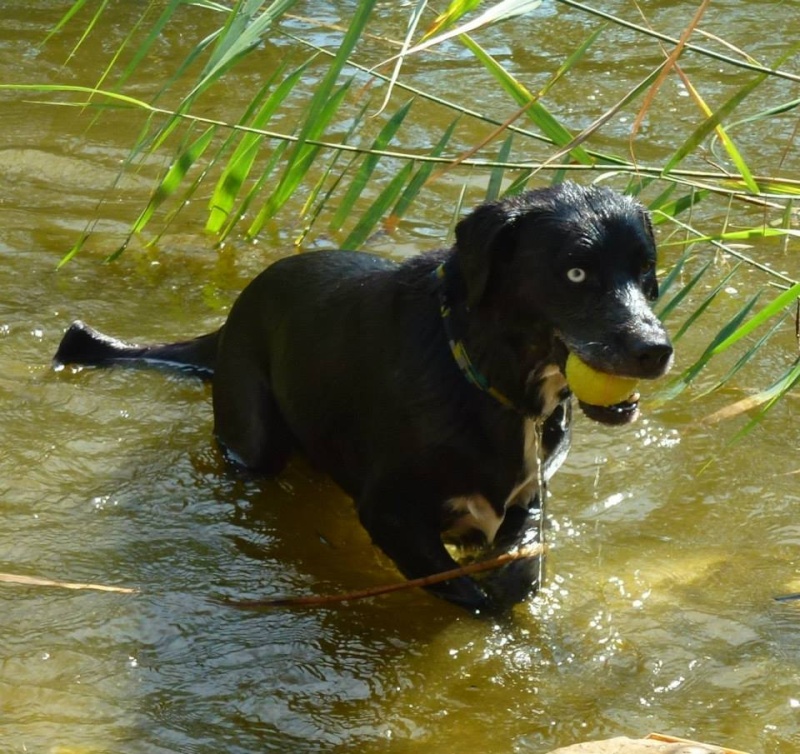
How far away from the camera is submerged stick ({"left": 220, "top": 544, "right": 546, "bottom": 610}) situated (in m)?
3.90

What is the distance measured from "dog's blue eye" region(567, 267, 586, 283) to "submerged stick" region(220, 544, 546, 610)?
0.89 m

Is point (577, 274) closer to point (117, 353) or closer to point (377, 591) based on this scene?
point (377, 591)

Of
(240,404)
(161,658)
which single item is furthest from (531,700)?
(240,404)

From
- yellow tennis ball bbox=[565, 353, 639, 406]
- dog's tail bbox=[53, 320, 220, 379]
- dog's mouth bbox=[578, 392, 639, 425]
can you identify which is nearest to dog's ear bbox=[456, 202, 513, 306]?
yellow tennis ball bbox=[565, 353, 639, 406]

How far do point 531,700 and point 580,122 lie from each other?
463 cm

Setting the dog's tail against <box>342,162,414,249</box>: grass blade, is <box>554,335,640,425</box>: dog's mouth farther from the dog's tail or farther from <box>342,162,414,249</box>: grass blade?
the dog's tail

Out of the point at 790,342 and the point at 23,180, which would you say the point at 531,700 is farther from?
the point at 23,180

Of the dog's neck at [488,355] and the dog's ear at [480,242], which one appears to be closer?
the dog's ear at [480,242]

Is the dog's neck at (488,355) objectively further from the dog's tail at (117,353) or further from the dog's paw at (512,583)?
the dog's tail at (117,353)

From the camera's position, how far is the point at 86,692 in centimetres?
350

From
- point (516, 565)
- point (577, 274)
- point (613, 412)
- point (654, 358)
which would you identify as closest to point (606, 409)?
point (613, 412)

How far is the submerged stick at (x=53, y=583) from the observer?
392cm

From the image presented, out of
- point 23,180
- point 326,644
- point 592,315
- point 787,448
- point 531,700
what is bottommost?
point 23,180

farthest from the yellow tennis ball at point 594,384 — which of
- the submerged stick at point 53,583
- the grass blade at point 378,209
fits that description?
the submerged stick at point 53,583
